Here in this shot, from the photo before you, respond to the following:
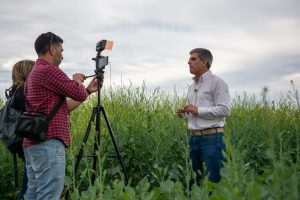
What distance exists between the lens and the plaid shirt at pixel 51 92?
3.36 m

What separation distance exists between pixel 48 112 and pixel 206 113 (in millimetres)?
1441

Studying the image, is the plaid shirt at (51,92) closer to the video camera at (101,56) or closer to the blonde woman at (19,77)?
the blonde woman at (19,77)

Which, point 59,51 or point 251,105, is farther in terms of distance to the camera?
point 251,105

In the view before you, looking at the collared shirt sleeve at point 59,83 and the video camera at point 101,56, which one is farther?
the video camera at point 101,56

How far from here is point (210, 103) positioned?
13.9 feet

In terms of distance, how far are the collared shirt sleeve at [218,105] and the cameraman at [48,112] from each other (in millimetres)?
1189

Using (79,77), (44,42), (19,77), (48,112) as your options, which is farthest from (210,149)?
(19,77)

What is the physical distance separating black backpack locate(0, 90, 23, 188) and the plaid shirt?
487 mm

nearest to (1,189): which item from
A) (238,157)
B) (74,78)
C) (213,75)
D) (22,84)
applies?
(22,84)

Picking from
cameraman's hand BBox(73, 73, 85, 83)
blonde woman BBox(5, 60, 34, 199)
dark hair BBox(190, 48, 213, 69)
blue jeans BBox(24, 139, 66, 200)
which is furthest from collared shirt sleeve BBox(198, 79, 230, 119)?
blonde woman BBox(5, 60, 34, 199)

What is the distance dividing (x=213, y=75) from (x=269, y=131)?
297cm

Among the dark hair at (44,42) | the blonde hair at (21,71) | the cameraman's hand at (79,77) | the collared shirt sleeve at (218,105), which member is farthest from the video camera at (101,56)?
the collared shirt sleeve at (218,105)

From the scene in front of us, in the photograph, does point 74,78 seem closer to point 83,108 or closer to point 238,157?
point 238,157

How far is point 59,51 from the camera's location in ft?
11.8
